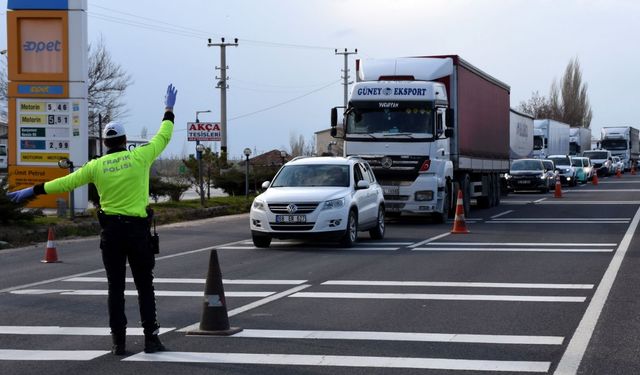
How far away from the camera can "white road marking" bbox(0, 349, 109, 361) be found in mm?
8586

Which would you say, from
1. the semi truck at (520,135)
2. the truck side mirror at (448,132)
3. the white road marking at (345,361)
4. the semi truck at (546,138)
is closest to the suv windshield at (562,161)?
the semi truck at (546,138)

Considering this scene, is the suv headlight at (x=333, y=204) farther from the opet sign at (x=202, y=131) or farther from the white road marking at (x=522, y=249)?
the opet sign at (x=202, y=131)

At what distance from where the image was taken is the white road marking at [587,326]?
8062mm

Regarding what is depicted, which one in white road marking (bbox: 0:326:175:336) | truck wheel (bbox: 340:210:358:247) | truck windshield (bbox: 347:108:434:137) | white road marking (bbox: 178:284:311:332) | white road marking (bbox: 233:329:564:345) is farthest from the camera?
truck windshield (bbox: 347:108:434:137)

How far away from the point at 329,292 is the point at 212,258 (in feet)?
10.8

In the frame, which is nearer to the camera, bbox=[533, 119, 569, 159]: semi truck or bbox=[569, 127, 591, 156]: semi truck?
bbox=[533, 119, 569, 159]: semi truck

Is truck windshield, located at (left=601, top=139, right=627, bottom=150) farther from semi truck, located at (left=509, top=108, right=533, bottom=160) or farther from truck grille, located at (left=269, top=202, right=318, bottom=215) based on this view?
truck grille, located at (left=269, top=202, right=318, bottom=215)

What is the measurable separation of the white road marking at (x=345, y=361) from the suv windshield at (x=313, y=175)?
1110 cm

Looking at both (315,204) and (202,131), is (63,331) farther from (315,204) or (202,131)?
(202,131)

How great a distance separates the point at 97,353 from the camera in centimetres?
880

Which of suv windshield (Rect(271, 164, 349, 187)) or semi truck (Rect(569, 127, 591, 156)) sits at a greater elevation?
semi truck (Rect(569, 127, 591, 156))

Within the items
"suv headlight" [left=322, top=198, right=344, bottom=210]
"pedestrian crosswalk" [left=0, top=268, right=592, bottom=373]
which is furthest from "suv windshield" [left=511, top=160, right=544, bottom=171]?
"pedestrian crosswalk" [left=0, top=268, right=592, bottom=373]

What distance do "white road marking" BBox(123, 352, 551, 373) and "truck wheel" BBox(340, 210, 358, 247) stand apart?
33.5 feet

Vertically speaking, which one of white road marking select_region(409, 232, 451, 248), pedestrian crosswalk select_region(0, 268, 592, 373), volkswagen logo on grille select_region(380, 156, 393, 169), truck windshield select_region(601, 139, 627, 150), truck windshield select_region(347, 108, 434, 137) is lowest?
pedestrian crosswalk select_region(0, 268, 592, 373)
